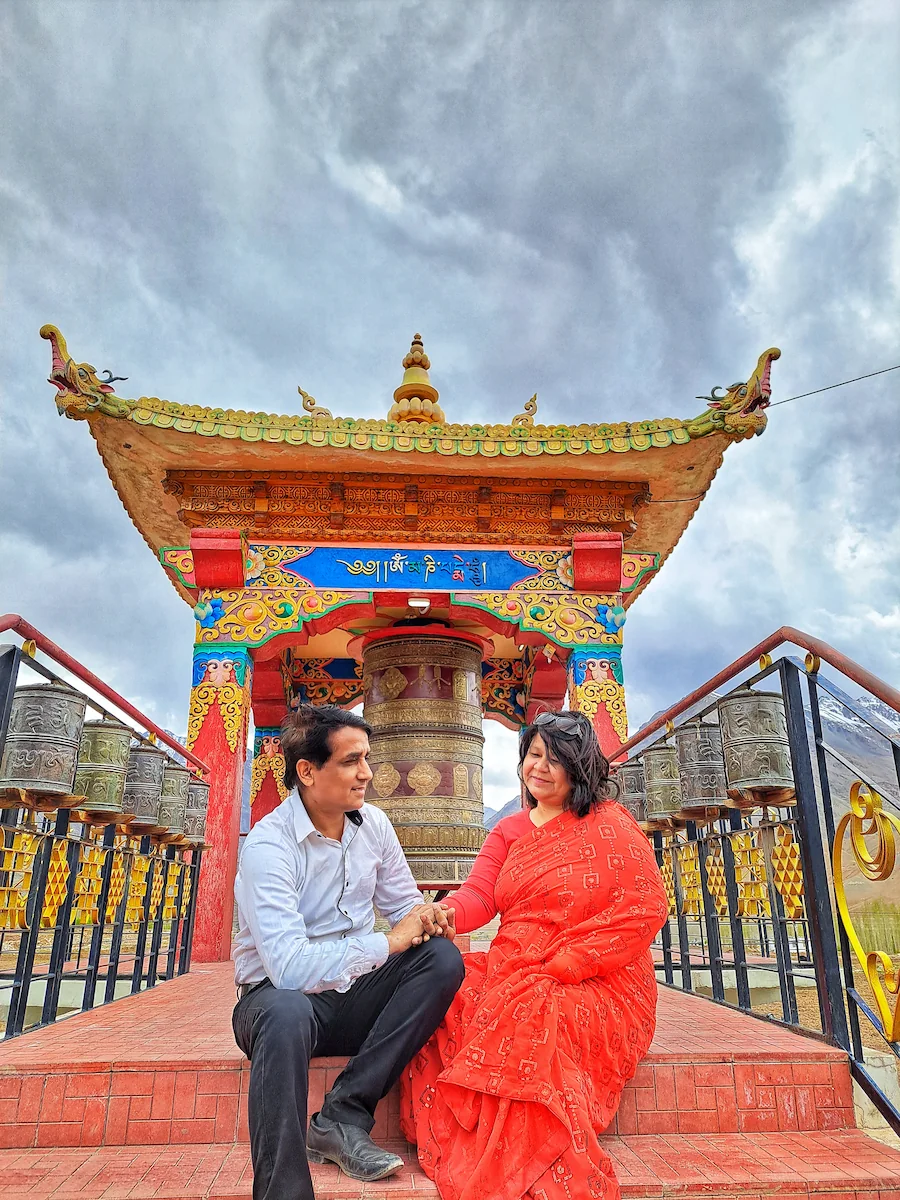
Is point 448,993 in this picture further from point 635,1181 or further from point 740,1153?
point 740,1153

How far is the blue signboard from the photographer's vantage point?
6574 millimetres

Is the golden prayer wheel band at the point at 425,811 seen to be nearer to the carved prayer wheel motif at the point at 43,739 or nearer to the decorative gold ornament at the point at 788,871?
the decorative gold ornament at the point at 788,871

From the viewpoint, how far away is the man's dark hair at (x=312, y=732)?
2.24 metres

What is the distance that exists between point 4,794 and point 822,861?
266 cm

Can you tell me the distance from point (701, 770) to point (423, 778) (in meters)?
3.67

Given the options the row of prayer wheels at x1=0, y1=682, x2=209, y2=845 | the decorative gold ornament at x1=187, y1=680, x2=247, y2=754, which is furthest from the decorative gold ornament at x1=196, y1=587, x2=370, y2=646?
the row of prayer wheels at x1=0, y1=682, x2=209, y2=845

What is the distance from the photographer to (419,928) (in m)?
2.12

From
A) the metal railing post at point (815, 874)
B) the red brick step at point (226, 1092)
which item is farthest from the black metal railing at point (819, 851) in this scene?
the red brick step at point (226, 1092)

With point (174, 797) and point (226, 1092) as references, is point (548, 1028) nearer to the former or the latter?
point (226, 1092)

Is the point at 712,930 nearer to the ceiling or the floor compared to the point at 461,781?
nearer to the floor

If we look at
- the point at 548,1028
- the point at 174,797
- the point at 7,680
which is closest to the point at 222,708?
the point at 174,797

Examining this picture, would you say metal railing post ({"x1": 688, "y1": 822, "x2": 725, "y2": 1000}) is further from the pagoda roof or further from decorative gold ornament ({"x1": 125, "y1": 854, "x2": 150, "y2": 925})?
the pagoda roof

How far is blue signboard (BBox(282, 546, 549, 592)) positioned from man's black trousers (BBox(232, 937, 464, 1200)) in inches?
179

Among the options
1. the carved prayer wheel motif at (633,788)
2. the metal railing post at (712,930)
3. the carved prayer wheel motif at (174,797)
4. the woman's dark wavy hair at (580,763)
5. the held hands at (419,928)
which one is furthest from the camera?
the carved prayer wheel motif at (633,788)
